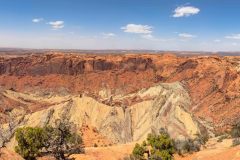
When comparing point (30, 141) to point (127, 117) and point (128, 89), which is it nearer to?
point (127, 117)

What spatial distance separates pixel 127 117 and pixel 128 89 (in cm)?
4081

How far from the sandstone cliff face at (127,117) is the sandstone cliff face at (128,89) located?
204 mm

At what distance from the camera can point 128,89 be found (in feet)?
395

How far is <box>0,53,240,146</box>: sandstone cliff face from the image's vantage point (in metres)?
76.9

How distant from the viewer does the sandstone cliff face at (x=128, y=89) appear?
76.9m

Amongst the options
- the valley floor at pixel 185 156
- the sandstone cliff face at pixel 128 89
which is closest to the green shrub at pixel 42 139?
the valley floor at pixel 185 156

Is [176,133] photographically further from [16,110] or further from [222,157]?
[16,110]

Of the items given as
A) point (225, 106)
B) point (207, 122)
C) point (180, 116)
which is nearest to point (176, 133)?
point (180, 116)

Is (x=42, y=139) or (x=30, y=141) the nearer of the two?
(x=30, y=141)

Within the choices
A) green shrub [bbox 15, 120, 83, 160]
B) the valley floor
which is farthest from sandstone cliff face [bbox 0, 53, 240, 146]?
green shrub [bbox 15, 120, 83, 160]

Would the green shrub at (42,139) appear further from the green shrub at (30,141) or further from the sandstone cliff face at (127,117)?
the sandstone cliff face at (127,117)

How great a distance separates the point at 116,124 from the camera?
76000mm

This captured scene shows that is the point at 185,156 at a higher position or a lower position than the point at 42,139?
lower

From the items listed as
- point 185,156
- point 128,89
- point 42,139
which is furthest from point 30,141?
point 128,89
